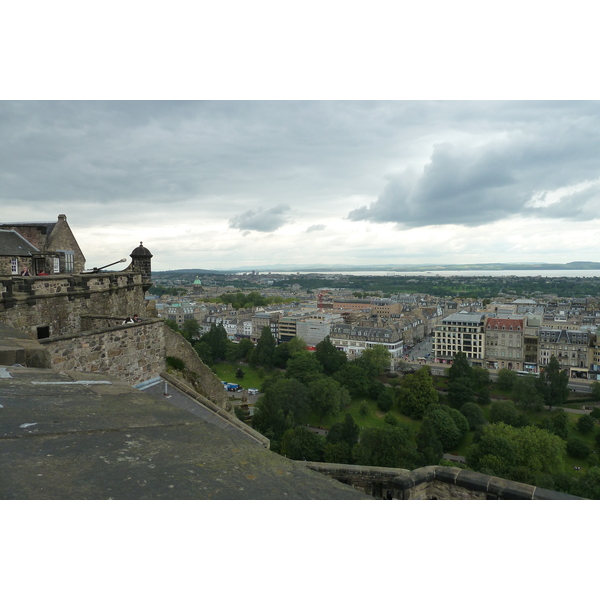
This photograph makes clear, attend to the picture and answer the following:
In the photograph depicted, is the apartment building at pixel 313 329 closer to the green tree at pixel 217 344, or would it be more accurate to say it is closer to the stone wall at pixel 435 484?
the green tree at pixel 217 344

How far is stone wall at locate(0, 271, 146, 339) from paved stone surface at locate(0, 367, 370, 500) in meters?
5.19

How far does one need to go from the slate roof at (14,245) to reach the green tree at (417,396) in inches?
1431

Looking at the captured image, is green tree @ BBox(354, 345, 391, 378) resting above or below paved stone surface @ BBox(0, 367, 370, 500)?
below

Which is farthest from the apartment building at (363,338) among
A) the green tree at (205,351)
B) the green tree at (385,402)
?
the green tree at (385,402)

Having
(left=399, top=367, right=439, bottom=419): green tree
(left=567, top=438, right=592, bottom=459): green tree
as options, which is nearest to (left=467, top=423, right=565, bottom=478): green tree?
(left=567, top=438, right=592, bottom=459): green tree

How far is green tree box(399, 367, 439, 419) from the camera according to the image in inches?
1746

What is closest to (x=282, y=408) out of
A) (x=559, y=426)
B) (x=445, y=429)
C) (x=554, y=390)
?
(x=445, y=429)

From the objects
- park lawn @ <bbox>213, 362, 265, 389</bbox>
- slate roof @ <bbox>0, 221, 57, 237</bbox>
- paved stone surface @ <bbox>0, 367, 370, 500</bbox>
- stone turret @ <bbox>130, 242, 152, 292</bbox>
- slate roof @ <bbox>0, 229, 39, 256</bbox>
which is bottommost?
park lawn @ <bbox>213, 362, 265, 389</bbox>

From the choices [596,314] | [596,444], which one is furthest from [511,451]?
[596,314]

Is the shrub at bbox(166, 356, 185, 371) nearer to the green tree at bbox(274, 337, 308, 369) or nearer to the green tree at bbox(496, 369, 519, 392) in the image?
the green tree at bbox(496, 369, 519, 392)

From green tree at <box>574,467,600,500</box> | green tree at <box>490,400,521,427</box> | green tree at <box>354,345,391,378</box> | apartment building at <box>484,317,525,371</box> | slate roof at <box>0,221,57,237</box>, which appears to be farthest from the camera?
apartment building at <box>484,317,525,371</box>

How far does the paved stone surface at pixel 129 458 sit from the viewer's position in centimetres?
172

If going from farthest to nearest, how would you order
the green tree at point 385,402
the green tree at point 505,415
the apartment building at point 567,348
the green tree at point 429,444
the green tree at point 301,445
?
the apartment building at point 567,348, the green tree at point 385,402, the green tree at point 505,415, the green tree at point 301,445, the green tree at point 429,444

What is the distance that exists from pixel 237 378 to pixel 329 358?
12021 mm
